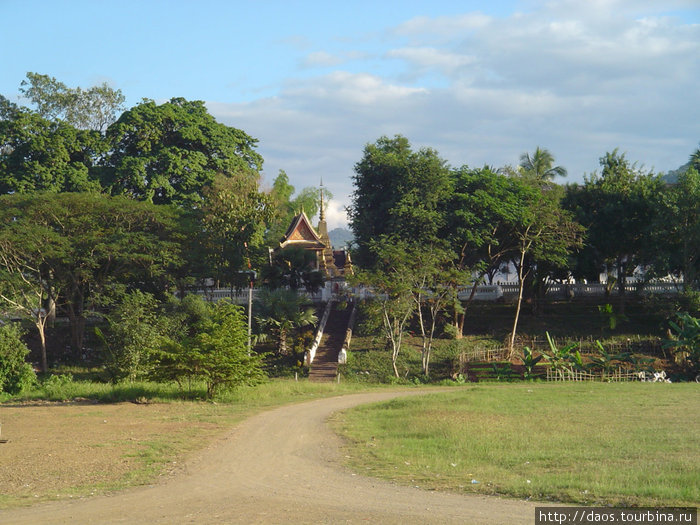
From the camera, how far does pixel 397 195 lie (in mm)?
40750

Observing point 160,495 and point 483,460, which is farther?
point 483,460

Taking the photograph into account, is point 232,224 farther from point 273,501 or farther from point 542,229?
point 273,501

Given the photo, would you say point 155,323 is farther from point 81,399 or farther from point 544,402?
point 544,402

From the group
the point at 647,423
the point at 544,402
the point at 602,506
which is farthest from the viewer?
the point at 544,402

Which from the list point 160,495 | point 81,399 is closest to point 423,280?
point 81,399

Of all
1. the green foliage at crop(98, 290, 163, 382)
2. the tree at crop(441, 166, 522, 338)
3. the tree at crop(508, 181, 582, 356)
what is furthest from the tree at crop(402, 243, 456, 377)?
the green foliage at crop(98, 290, 163, 382)

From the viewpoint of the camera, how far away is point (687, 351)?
36.6 m

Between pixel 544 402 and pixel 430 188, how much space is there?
19115 millimetres

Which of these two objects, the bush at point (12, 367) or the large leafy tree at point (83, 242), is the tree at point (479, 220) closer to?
the large leafy tree at point (83, 242)

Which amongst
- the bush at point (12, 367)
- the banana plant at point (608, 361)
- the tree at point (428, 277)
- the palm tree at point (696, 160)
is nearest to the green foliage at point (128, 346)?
the bush at point (12, 367)

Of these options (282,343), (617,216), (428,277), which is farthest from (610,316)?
(282,343)

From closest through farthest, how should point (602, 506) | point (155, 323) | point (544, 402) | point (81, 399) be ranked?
point (602, 506)
point (544, 402)
point (81, 399)
point (155, 323)

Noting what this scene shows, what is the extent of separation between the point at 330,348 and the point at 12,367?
15.6 m

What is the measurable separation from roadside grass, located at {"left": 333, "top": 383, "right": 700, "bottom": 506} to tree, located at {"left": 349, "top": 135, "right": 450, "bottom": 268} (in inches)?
596
